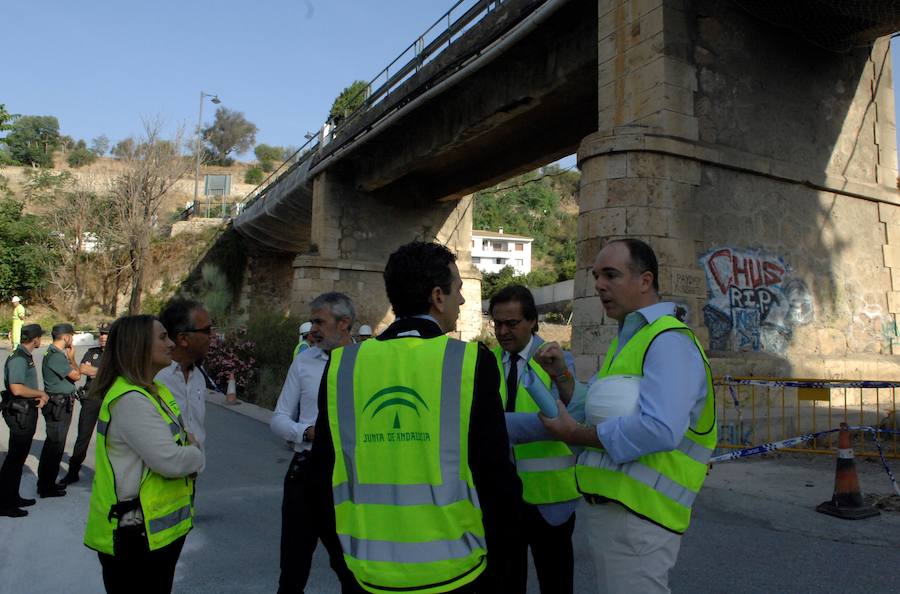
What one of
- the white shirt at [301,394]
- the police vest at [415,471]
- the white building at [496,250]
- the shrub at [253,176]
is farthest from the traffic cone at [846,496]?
the shrub at [253,176]

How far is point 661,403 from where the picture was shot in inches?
77.9

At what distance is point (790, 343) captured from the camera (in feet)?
27.7

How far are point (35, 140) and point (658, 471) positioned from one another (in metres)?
99.7

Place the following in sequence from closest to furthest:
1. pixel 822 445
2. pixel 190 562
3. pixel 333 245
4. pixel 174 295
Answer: pixel 190 562
pixel 822 445
pixel 333 245
pixel 174 295

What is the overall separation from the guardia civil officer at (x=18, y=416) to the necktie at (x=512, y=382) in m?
Answer: 4.70

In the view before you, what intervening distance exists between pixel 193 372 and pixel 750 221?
7267 mm

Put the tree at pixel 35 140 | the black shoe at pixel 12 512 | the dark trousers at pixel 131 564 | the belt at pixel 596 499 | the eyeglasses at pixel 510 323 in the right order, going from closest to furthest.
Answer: the belt at pixel 596 499
the dark trousers at pixel 131 564
the eyeglasses at pixel 510 323
the black shoe at pixel 12 512
the tree at pixel 35 140

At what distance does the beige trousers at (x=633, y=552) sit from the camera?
2.03 m

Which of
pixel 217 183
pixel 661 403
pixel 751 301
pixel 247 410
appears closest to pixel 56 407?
pixel 247 410

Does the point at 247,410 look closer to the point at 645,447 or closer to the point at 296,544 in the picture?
the point at 296,544

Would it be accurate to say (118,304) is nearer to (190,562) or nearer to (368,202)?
(368,202)

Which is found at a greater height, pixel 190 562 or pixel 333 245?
pixel 333 245

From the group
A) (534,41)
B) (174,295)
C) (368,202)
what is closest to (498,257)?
(174,295)

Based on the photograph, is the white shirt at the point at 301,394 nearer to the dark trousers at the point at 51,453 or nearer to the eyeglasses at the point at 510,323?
the eyeglasses at the point at 510,323
